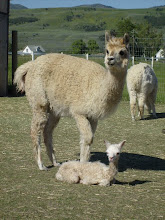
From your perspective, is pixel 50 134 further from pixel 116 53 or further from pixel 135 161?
pixel 116 53

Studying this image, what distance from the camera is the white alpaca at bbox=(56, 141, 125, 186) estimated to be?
5668mm

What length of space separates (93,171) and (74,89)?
1.28 meters

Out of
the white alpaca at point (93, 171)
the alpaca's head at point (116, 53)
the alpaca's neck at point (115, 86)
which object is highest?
the alpaca's head at point (116, 53)

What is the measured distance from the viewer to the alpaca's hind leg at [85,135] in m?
6.29

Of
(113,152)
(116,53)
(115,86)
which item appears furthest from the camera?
(115,86)

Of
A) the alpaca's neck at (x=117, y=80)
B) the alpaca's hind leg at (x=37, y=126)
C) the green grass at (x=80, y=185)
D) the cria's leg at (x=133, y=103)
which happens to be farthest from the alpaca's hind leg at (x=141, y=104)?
the alpaca's neck at (x=117, y=80)

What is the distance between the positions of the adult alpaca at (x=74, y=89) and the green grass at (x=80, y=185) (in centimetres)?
58

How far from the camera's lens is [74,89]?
21.5ft

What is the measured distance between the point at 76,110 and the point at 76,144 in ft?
6.90

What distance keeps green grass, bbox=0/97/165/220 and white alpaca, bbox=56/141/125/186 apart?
10 cm

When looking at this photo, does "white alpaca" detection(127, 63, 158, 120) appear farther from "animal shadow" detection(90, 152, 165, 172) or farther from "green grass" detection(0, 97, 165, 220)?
"animal shadow" detection(90, 152, 165, 172)

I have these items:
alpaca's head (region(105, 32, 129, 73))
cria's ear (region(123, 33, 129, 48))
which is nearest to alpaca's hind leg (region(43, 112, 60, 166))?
alpaca's head (region(105, 32, 129, 73))

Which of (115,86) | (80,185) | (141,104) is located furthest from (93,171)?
(141,104)

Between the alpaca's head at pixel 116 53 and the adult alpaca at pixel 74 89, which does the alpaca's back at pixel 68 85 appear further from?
the alpaca's head at pixel 116 53
